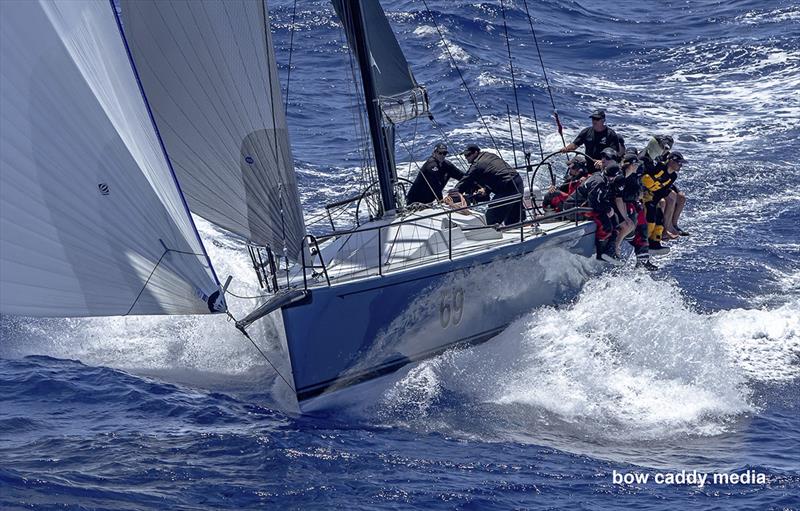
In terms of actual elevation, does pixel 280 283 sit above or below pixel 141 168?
below

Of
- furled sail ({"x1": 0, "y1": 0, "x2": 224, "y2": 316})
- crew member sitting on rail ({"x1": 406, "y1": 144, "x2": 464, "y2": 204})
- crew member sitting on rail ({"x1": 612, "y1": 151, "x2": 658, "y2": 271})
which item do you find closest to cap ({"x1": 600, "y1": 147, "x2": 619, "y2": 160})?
crew member sitting on rail ({"x1": 612, "y1": 151, "x2": 658, "y2": 271})

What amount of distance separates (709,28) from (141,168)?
21.5m

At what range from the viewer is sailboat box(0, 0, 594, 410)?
8.26 metres

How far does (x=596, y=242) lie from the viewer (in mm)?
14539

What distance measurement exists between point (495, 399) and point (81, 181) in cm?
520

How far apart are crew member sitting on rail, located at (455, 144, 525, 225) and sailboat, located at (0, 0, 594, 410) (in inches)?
12.2

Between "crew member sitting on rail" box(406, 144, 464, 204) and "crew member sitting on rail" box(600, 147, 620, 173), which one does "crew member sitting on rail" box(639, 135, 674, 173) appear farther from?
"crew member sitting on rail" box(406, 144, 464, 204)

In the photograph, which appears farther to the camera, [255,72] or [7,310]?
[255,72]

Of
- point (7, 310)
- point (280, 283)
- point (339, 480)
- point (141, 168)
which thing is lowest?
point (339, 480)

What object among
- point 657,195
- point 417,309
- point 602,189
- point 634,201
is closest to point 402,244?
point 417,309

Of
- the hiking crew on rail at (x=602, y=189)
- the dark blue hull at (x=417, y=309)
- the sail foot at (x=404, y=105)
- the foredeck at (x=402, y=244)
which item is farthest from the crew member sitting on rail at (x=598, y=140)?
the sail foot at (x=404, y=105)

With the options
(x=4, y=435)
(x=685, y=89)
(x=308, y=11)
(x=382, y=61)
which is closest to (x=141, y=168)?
(x=4, y=435)

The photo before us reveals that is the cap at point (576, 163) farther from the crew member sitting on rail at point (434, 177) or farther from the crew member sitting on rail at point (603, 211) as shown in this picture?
the crew member sitting on rail at point (434, 177)

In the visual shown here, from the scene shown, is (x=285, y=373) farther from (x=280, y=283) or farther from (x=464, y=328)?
(x=464, y=328)
